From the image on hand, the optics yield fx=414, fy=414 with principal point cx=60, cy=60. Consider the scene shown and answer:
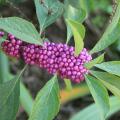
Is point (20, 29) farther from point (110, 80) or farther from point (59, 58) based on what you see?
point (110, 80)

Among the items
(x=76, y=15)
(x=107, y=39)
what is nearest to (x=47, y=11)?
(x=76, y=15)

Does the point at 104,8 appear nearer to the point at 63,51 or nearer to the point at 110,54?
the point at 110,54

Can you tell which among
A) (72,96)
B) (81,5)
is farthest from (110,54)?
(81,5)

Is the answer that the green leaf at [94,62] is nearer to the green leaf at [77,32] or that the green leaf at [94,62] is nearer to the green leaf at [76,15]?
the green leaf at [77,32]

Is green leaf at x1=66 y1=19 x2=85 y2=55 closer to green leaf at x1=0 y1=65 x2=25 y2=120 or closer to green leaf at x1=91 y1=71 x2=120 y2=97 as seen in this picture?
green leaf at x1=91 y1=71 x2=120 y2=97

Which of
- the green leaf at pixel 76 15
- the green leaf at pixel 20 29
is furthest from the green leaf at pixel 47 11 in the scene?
the green leaf at pixel 20 29

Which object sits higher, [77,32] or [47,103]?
[77,32]
